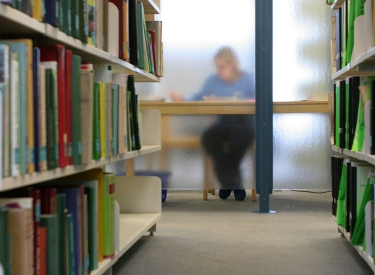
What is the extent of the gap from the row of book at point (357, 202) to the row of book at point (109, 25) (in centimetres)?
109

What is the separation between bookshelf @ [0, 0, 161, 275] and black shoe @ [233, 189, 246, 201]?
3.87 feet

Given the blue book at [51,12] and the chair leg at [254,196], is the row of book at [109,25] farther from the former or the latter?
the chair leg at [254,196]

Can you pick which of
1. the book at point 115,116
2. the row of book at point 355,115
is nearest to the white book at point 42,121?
the book at point 115,116

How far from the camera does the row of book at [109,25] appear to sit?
1.53 m

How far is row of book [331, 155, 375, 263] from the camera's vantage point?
212cm

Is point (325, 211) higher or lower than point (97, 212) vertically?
lower

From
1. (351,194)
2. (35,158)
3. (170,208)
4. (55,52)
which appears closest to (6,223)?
(35,158)

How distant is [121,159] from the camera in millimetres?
2326

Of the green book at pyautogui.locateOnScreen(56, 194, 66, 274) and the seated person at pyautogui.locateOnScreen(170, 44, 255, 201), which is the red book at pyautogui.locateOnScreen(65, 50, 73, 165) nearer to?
the green book at pyautogui.locateOnScreen(56, 194, 66, 274)

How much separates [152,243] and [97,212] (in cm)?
97

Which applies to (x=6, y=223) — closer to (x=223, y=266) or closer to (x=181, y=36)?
(x=223, y=266)


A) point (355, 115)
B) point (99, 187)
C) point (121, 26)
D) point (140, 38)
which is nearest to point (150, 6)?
point (140, 38)

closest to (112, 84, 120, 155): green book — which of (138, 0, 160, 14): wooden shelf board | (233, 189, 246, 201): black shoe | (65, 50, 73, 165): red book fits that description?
(65, 50, 73, 165): red book

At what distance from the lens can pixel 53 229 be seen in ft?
5.09
